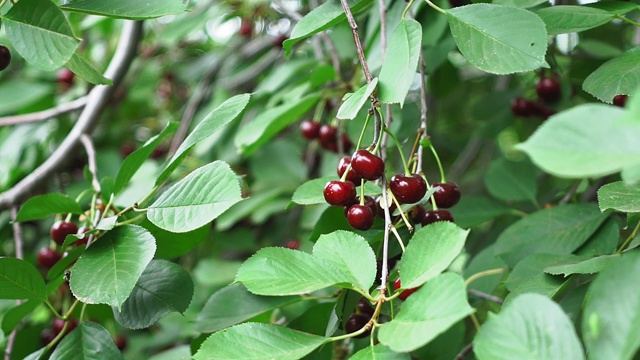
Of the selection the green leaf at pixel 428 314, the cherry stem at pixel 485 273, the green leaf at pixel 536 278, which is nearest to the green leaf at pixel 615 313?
the green leaf at pixel 428 314

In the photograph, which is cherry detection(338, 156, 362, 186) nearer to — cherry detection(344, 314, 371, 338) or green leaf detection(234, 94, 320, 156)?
cherry detection(344, 314, 371, 338)

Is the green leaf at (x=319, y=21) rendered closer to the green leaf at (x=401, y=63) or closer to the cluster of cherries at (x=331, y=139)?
the green leaf at (x=401, y=63)

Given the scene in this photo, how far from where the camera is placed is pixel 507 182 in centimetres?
155

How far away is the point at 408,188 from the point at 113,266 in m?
0.41

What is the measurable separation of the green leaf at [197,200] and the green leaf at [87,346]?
0.71 ft

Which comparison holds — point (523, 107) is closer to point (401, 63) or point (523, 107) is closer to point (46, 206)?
point (401, 63)

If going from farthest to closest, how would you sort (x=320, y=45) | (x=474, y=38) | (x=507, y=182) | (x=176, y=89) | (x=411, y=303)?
(x=176, y=89), (x=320, y=45), (x=507, y=182), (x=474, y=38), (x=411, y=303)

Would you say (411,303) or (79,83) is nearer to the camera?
(411,303)

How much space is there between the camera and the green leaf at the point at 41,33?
821mm

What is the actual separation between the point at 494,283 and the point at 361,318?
0.41 m

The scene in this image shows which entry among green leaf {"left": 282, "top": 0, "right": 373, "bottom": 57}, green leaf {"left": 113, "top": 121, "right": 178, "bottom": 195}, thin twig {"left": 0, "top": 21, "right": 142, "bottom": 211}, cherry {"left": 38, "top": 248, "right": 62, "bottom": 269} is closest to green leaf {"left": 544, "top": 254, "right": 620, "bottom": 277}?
green leaf {"left": 282, "top": 0, "right": 373, "bottom": 57}

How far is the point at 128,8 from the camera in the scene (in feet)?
2.98

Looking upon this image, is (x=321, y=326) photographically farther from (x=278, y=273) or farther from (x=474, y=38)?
(x=474, y=38)

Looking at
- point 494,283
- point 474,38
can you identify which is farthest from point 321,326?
point 474,38
